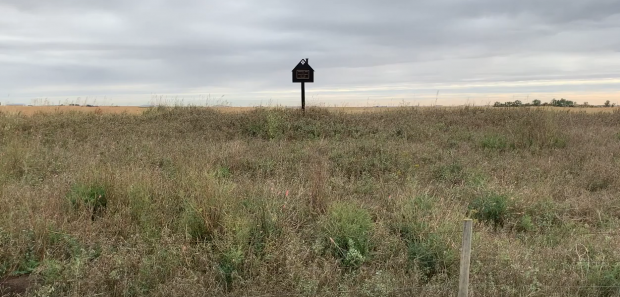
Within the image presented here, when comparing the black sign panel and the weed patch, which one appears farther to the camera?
the black sign panel

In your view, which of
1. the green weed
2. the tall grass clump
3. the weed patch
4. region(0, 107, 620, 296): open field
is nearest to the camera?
region(0, 107, 620, 296): open field

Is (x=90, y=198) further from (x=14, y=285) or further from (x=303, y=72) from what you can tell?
(x=303, y=72)

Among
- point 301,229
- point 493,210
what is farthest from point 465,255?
point 493,210

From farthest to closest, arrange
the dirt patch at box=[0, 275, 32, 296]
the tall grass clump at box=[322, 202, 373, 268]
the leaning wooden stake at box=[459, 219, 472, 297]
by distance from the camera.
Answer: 1. the tall grass clump at box=[322, 202, 373, 268]
2. the dirt patch at box=[0, 275, 32, 296]
3. the leaning wooden stake at box=[459, 219, 472, 297]

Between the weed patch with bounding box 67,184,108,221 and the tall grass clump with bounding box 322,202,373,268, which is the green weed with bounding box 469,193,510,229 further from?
the weed patch with bounding box 67,184,108,221

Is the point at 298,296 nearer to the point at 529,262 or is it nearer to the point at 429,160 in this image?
the point at 529,262

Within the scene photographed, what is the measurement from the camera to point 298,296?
3172 millimetres

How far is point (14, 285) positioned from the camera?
3.27 m

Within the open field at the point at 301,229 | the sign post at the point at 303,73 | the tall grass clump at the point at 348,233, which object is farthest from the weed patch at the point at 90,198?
the sign post at the point at 303,73

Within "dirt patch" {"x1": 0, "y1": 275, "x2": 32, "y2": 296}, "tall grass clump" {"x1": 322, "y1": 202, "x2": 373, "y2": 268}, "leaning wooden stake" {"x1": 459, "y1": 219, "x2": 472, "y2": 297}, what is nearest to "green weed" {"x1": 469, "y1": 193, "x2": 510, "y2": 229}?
"tall grass clump" {"x1": 322, "y1": 202, "x2": 373, "y2": 268}

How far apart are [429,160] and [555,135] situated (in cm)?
501

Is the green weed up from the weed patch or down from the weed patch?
down

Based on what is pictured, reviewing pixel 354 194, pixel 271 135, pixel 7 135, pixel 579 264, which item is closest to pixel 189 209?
pixel 354 194

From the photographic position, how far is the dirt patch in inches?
125
